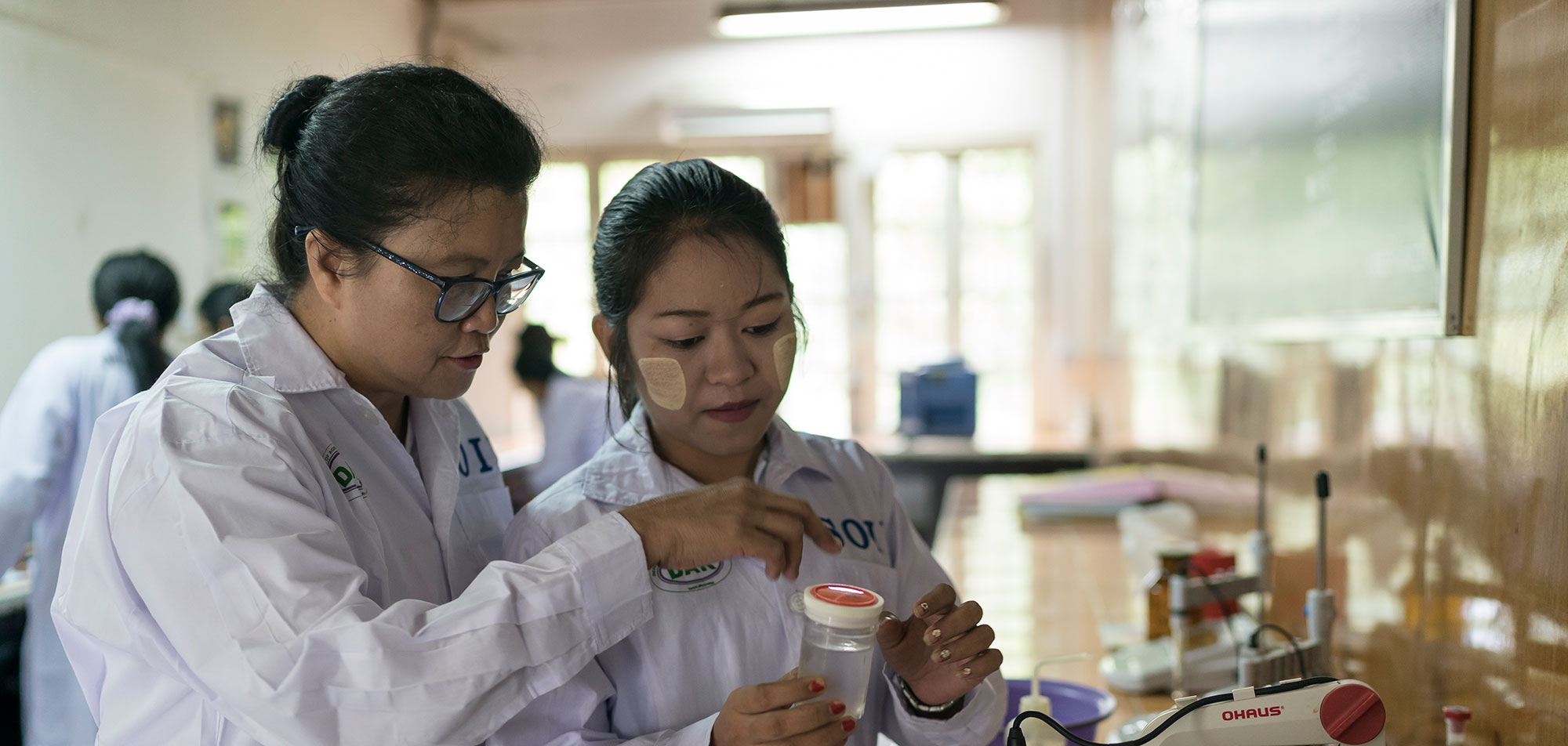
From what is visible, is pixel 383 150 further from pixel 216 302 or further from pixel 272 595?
pixel 216 302

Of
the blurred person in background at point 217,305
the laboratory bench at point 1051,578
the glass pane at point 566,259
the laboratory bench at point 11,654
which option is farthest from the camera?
the glass pane at point 566,259

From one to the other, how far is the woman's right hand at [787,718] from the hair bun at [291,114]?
2.63 feet

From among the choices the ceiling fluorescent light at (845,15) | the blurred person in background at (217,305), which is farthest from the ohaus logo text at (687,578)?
the ceiling fluorescent light at (845,15)

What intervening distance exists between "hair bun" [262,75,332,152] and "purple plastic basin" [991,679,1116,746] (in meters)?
1.25

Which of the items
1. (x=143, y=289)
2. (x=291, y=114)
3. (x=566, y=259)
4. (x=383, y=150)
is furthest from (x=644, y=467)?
(x=566, y=259)

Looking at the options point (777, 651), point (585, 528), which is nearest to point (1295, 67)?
point (777, 651)

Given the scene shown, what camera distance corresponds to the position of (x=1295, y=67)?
7.32 ft

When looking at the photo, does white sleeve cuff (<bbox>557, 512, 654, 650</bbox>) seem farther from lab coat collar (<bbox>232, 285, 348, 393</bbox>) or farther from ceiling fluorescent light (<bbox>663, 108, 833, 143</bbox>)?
ceiling fluorescent light (<bbox>663, 108, 833, 143</bbox>)

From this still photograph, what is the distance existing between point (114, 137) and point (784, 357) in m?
4.15

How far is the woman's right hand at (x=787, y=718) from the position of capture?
1033 mm

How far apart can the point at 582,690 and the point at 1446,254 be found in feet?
3.76

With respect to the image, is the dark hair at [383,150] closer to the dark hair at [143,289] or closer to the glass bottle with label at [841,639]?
the glass bottle with label at [841,639]

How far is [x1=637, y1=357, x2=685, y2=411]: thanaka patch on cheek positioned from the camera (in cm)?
130

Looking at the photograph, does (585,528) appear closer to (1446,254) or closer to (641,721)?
(641,721)
